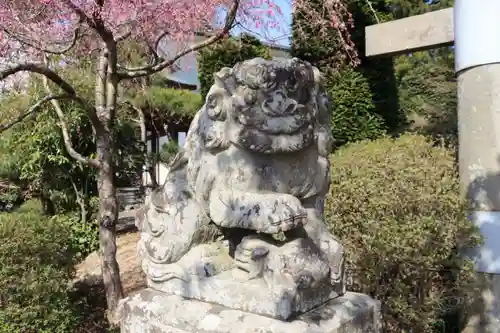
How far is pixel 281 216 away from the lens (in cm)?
171

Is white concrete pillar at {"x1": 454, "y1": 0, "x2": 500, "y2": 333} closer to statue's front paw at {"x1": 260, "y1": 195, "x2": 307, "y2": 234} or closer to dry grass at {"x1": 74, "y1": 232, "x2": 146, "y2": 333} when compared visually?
statue's front paw at {"x1": 260, "y1": 195, "x2": 307, "y2": 234}

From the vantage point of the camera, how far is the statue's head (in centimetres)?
178

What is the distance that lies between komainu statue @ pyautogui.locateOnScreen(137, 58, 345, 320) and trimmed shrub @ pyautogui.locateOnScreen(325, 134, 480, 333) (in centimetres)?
148

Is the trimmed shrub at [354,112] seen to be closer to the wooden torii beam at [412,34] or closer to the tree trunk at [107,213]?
the wooden torii beam at [412,34]

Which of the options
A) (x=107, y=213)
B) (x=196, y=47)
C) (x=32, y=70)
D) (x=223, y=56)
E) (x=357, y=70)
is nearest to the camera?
(x=32, y=70)

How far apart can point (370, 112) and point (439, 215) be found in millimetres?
3236

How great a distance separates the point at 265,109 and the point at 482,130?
2.93m

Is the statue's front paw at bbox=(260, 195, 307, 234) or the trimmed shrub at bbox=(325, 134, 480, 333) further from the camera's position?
the trimmed shrub at bbox=(325, 134, 480, 333)

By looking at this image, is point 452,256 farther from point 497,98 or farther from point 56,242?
point 56,242

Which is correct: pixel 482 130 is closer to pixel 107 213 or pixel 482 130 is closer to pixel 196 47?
pixel 196 47

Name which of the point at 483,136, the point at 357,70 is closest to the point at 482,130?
the point at 483,136

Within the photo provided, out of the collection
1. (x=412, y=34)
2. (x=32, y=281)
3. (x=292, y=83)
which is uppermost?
(x=412, y=34)

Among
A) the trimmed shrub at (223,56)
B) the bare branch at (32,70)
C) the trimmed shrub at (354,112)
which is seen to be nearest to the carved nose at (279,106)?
the bare branch at (32,70)

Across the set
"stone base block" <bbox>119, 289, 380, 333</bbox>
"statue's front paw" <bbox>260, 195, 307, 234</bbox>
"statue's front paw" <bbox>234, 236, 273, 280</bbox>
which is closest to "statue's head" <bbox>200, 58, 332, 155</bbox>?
"statue's front paw" <bbox>260, 195, 307, 234</bbox>
